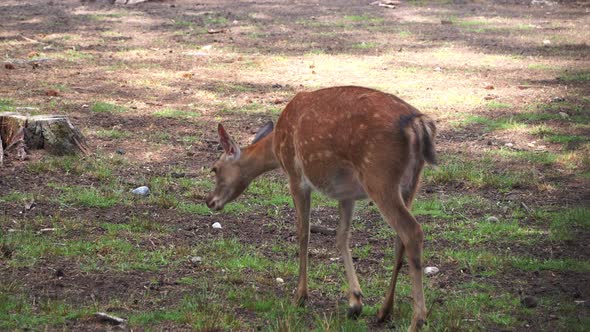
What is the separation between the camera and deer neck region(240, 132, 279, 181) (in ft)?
22.4

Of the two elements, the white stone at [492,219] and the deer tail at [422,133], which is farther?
the white stone at [492,219]

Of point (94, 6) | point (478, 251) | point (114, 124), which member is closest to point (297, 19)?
point (94, 6)

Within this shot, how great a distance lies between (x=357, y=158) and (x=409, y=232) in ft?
1.89

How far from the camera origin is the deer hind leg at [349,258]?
19.3 ft

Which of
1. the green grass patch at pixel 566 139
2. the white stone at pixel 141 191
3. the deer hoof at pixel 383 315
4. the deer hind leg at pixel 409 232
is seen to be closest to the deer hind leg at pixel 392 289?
the deer hoof at pixel 383 315

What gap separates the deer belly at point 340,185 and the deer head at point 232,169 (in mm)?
974

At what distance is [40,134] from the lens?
954 cm

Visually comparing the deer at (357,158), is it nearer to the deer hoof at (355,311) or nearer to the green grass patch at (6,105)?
the deer hoof at (355,311)

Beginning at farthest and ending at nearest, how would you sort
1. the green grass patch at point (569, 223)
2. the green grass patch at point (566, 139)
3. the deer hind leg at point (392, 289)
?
the green grass patch at point (566, 139) < the green grass patch at point (569, 223) < the deer hind leg at point (392, 289)

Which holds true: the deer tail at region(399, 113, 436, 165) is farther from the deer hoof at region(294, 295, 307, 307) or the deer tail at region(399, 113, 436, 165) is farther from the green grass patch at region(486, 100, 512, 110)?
the green grass patch at region(486, 100, 512, 110)

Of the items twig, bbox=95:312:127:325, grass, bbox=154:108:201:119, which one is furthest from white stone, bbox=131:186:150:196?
grass, bbox=154:108:201:119

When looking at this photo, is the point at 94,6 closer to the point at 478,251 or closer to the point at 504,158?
the point at 504,158

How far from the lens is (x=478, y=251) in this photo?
7.27 metres

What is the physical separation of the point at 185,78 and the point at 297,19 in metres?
6.66
